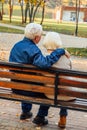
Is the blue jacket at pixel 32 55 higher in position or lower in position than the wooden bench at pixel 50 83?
higher

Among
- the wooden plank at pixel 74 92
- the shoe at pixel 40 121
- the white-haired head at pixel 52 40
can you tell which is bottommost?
the shoe at pixel 40 121

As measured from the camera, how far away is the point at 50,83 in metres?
5.54

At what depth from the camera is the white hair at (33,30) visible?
5723 mm

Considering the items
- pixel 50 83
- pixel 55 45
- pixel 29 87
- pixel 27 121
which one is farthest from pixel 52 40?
pixel 27 121

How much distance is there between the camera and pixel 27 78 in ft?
18.3

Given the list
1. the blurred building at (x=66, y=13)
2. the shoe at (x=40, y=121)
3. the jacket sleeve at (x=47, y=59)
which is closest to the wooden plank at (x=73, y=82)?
the jacket sleeve at (x=47, y=59)

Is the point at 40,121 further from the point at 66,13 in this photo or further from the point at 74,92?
the point at 66,13

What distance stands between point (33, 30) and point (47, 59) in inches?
19.5

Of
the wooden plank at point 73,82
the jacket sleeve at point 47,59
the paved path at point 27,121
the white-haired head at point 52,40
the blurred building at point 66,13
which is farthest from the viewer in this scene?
the blurred building at point 66,13

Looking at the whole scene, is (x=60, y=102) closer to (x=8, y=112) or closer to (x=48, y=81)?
(x=48, y=81)

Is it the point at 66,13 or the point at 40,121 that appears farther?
the point at 66,13

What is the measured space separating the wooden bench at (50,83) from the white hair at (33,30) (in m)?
0.48

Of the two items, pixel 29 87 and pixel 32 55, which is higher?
pixel 32 55

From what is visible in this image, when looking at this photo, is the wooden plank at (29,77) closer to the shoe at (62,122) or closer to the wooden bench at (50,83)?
the wooden bench at (50,83)
